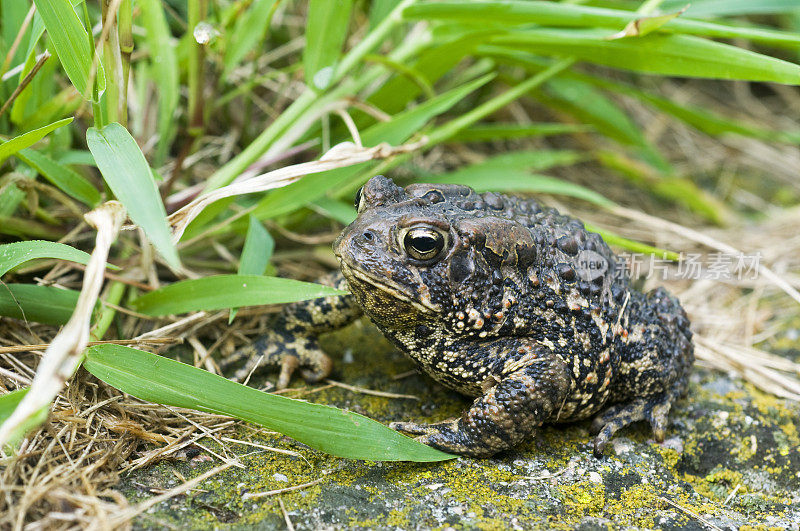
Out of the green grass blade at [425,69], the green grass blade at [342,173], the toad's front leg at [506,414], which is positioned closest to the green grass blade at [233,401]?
the toad's front leg at [506,414]

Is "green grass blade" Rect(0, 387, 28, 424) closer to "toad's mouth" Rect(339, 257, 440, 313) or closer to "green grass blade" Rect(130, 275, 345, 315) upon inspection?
"green grass blade" Rect(130, 275, 345, 315)

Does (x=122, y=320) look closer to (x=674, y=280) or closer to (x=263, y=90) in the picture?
(x=263, y=90)

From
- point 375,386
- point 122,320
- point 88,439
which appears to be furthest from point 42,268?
point 375,386

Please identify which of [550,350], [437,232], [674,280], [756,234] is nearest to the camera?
[437,232]

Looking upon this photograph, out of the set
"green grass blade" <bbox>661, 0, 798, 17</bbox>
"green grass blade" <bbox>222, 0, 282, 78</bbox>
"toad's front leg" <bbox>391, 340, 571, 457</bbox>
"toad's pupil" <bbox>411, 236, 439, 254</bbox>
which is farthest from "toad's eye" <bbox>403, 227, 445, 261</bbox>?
"green grass blade" <bbox>661, 0, 798, 17</bbox>

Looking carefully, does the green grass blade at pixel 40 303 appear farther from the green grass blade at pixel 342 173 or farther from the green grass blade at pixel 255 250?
the green grass blade at pixel 342 173
